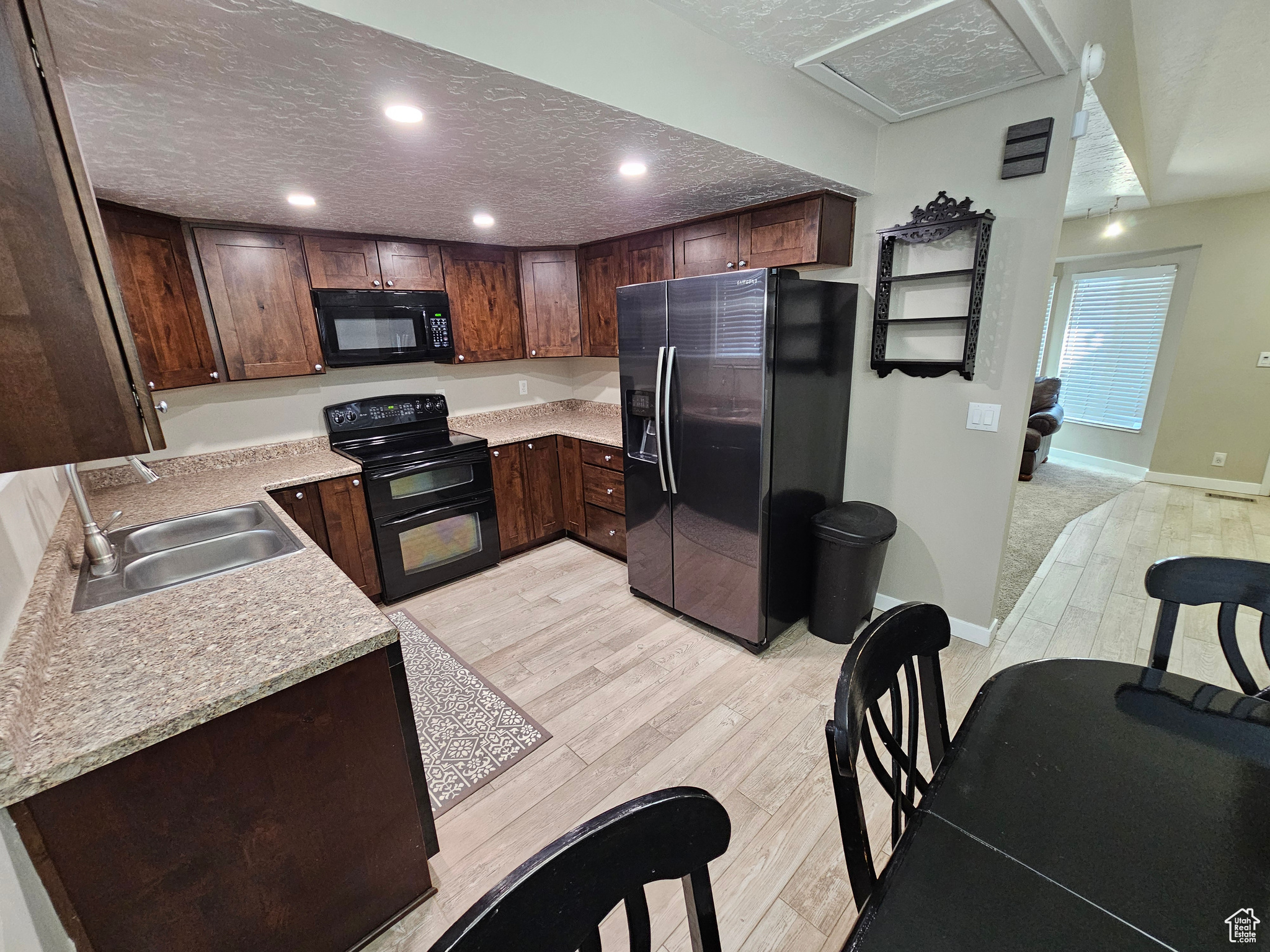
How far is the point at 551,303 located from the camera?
3.75m

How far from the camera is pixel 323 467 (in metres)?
2.86

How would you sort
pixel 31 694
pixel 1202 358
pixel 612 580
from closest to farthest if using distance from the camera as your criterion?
pixel 31 694, pixel 612 580, pixel 1202 358

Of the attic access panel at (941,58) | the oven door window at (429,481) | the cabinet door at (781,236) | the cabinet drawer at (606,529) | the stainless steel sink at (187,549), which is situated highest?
the attic access panel at (941,58)

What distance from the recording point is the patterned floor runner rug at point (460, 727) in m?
1.93

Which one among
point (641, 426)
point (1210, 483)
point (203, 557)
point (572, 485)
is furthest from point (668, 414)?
point (1210, 483)

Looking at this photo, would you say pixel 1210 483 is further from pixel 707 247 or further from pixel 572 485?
pixel 572 485

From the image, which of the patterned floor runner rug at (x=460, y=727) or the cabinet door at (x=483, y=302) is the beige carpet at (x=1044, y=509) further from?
the cabinet door at (x=483, y=302)

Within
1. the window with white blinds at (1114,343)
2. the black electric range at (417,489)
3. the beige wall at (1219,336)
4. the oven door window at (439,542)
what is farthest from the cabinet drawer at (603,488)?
the window with white blinds at (1114,343)

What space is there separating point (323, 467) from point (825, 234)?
112 inches

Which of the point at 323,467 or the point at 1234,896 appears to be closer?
the point at 1234,896

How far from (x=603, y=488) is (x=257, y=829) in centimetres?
256

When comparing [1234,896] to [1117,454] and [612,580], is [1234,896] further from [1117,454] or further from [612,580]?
[1117,454]

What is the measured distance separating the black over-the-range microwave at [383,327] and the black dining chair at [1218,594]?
3444 millimetres

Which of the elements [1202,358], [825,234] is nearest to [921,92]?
[825,234]
